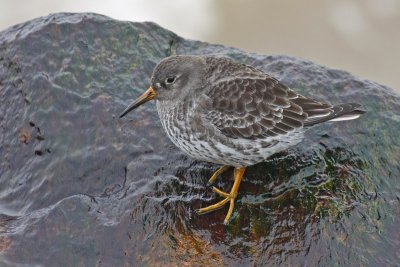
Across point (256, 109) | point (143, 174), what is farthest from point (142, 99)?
point (256, 109)

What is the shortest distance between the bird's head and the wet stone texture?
506 millimetres

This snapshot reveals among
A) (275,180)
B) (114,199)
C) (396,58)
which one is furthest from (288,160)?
(396,58)

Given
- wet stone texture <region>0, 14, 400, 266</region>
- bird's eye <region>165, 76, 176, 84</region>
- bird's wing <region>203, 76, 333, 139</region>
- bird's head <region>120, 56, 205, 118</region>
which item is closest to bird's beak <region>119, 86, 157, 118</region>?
bird's head <region>120, 56, 205, 118</region>

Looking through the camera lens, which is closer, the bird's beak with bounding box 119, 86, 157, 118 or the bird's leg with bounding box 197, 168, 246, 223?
the bird's leg with bounding box 197, 168, 246, 223

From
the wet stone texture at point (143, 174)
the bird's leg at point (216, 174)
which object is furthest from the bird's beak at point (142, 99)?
the bird's leg at point (216, 174)

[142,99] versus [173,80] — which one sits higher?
[173,80]

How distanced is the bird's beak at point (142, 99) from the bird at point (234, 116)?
1 cm

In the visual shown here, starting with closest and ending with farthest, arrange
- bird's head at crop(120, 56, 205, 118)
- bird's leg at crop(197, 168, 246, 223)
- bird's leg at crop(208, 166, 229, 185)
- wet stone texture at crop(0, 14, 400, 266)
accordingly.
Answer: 1. wet stone texture at crop(0, 14, 400, 266)
2. bird's leg at crop(197, 168, 246, 223)
3. bird's leg at crop(208, 166, 229, 185)
4. bird's head at crop(120, 56, 205, 118)

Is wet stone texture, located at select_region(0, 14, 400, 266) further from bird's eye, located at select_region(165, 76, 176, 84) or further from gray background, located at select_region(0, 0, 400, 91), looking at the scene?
gray background, located at select_region(0, 0, 400, 91)

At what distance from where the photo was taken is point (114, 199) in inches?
267

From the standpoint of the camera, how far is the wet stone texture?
20.4ft

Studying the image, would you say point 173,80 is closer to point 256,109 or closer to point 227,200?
point 256,109

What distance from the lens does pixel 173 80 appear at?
23.6 ft

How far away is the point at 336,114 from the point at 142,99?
2.25m
